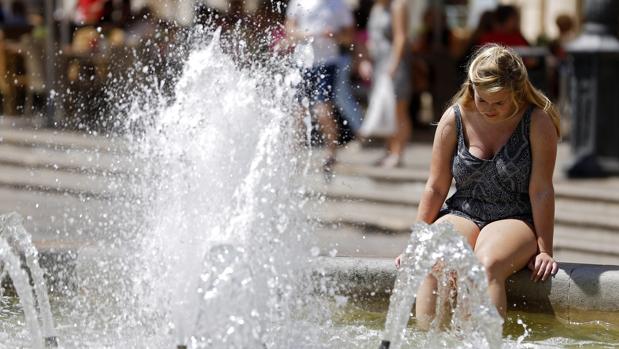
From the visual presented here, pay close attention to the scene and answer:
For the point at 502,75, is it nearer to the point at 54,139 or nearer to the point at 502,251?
the point at 502,251

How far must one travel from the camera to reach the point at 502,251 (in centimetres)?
432

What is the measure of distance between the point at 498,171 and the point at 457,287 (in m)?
0.50

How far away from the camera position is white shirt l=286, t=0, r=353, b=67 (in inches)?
359

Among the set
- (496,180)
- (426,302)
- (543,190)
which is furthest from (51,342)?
(543,190)

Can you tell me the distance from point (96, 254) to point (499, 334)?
6.14 ft

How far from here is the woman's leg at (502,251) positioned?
4293 millimetres

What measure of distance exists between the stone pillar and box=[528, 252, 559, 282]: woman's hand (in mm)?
5057

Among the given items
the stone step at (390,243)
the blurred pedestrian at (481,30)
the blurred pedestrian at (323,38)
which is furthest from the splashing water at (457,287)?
the blurred pedestrian at (481,30)

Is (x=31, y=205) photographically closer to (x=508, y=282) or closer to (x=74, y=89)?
(x=74, y=89)

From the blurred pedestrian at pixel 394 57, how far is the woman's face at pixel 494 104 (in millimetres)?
5218

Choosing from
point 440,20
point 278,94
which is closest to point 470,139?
point 278,94

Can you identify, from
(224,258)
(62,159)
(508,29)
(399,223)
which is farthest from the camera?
(508,29)

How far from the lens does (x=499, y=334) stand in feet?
12.4

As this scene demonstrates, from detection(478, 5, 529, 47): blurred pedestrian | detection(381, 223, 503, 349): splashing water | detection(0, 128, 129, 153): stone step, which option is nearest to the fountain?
detection(381, 223, 503, 349): splashing water
